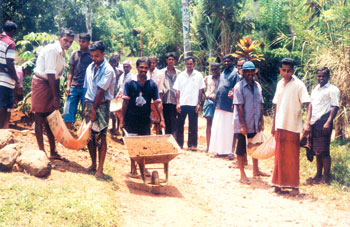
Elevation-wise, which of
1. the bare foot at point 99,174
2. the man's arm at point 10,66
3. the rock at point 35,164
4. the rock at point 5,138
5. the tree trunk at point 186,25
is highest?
the tree trunk at point 186,25

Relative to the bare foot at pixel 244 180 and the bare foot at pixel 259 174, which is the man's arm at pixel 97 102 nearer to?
the bare foot at pixel 244 180

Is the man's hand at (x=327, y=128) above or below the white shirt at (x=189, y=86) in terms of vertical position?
below

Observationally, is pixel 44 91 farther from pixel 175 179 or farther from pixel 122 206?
pixel 175 179

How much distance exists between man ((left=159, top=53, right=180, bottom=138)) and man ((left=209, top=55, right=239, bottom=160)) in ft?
3.75

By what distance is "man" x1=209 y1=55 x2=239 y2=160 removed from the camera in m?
8.60

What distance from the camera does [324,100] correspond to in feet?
22.1

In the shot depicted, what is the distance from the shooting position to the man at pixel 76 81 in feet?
22.7

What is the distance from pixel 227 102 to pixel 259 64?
7.69 meters

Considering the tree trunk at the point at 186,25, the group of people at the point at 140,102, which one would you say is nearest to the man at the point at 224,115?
the group of people at the point at 140,102

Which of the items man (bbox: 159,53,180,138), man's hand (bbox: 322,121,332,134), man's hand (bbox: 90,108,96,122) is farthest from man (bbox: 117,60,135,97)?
man's hand (bbox: 322,121,332,134)

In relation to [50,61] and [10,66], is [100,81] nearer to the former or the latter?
[50,61]

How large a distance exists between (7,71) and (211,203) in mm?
3950

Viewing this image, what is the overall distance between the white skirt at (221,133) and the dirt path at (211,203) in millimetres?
1085

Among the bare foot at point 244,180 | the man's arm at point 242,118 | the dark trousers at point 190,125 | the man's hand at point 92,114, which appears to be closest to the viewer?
the man's hand at point 92,114
